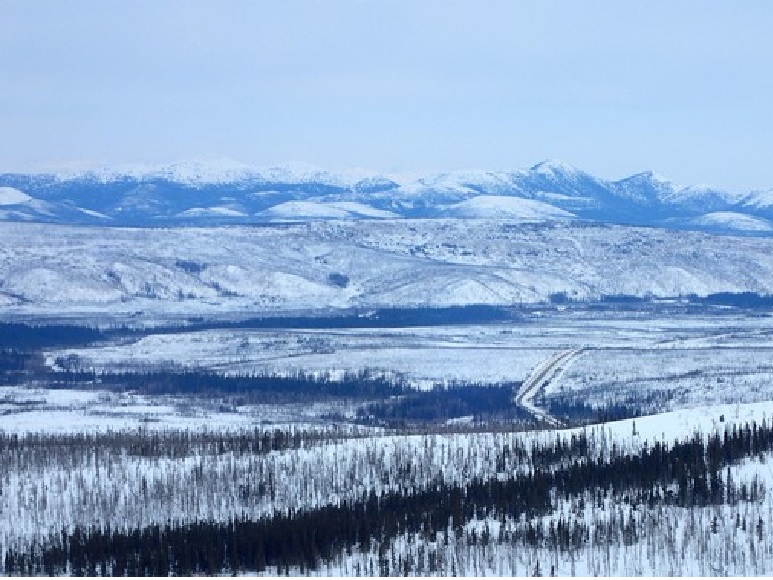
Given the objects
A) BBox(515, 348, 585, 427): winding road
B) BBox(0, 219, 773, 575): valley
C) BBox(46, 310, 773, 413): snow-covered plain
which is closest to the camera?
BBox(0, 219, 773, 575): valley

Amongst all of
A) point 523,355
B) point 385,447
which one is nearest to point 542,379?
point 523,355

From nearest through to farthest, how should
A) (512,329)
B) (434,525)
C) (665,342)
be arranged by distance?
(434,525), (665,342), (512,329)

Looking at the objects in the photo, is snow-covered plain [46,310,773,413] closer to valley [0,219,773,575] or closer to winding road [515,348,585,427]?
valley [0,219,773,575]

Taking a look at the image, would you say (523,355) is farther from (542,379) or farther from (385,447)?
(385,447)

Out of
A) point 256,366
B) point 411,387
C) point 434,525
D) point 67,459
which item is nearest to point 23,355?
point 256,366

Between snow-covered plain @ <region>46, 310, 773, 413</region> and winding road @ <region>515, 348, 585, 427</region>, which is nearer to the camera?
winding road @ <region>515, 348, 585, 427</region>

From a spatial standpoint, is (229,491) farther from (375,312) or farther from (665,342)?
(375,312)

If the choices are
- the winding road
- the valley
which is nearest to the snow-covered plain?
the valley

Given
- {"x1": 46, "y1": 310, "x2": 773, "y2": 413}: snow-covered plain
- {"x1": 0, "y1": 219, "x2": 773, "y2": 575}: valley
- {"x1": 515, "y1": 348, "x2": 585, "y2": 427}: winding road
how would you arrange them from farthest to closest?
{"x1": 46, "y1": 310, "x2": 773, "y2": 413}: snow-covered plain < {"x1": 515, "y1": 348, "x2": 585, "y2": 427}: winding road < {"x1": 0, "y1": 219, "x2": 773, "y2": 575}: valley
